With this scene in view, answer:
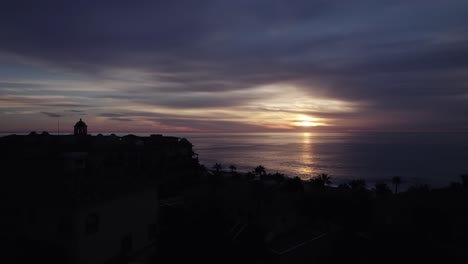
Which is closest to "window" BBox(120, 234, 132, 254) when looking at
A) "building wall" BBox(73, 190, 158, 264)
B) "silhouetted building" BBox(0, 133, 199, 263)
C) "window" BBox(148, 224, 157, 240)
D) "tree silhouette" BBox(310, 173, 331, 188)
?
"silhouetted building" BBox(0, 133, 199, 263)

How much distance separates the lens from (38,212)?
12398 mm

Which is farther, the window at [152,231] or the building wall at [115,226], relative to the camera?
the window at [152,231]

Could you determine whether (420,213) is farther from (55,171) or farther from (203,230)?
(55,171)

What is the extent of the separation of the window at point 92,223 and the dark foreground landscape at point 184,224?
0.04m

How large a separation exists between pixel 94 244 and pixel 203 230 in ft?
19.4

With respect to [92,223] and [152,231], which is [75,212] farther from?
[152,231]

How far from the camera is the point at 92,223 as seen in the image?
1238 centimetres

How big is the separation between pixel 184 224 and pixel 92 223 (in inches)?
268

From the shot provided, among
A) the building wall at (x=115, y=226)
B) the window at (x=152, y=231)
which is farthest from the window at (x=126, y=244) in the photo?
the window at (x=152, y=231)

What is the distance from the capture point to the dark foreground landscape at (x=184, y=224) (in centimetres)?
1205

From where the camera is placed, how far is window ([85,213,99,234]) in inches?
476

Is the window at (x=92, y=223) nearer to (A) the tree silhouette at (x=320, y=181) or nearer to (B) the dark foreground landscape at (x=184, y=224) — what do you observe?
(B) the dark foreground landscape at (x=184, y=224)

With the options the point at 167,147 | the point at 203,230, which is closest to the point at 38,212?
the point at 203,230

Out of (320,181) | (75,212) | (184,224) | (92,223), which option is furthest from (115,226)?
(320,181)
